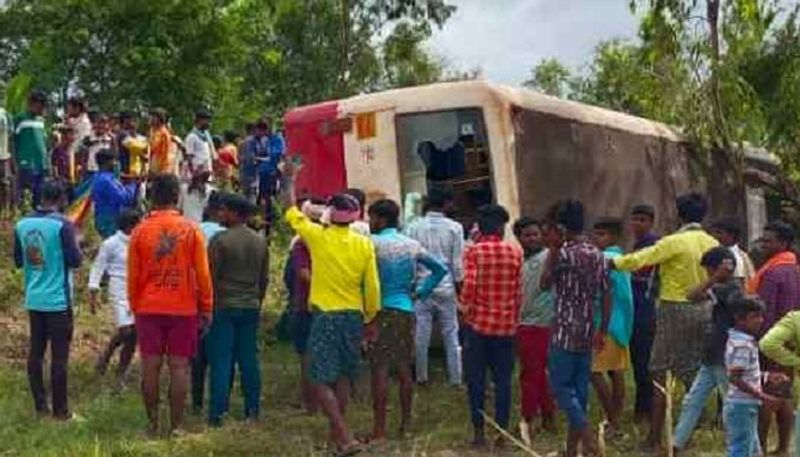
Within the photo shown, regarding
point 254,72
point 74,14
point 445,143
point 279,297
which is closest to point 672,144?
point 445,143

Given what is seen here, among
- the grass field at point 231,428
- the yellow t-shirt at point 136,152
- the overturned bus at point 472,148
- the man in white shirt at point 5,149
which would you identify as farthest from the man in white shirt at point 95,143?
the grass field at point 231,428

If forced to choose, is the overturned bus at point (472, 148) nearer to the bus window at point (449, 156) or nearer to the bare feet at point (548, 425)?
the bus window at point (449, 156)

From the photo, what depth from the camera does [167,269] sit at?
763 centimetres

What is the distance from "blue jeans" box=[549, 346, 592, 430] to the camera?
7215 mm

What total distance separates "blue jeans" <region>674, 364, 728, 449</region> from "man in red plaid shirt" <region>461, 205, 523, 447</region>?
45.2 inches

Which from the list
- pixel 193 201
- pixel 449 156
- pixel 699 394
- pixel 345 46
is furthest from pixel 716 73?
pixel 345 46

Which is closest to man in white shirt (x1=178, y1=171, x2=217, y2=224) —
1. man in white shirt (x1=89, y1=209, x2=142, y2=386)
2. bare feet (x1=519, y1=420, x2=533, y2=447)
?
man in white shirt (x1=89, y1=209, x2=142, y2=386)

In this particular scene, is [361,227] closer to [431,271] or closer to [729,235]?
[431,271]

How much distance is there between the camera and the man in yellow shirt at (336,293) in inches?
295

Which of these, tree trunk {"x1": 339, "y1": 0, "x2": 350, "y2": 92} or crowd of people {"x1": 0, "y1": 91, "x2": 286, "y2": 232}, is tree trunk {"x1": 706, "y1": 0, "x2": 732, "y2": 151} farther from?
tree trunk {"x1": 339, "y1": 0, "x2": 350, "y2": 92}

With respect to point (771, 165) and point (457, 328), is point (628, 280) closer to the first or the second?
point (457, 328)

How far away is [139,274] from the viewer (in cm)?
766

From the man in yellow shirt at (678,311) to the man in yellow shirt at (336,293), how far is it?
167cm

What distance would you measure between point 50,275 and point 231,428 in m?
1.53
